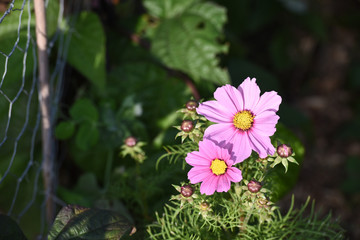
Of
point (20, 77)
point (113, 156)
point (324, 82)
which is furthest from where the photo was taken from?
point (324, 82)

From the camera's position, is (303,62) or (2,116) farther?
(303,62)

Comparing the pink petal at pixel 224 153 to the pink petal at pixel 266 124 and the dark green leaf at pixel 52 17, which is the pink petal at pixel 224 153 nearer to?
the pink petal at pixel 266 124

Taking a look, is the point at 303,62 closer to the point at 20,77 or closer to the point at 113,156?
the point at 113,156

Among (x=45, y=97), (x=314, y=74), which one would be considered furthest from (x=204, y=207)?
(x=314, y=74)

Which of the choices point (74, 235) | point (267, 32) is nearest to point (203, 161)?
point (74, 235)

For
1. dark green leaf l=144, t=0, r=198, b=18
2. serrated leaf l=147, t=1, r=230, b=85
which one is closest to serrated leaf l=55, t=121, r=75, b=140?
serrated leaf l=147, t=1, r=230, b=85
